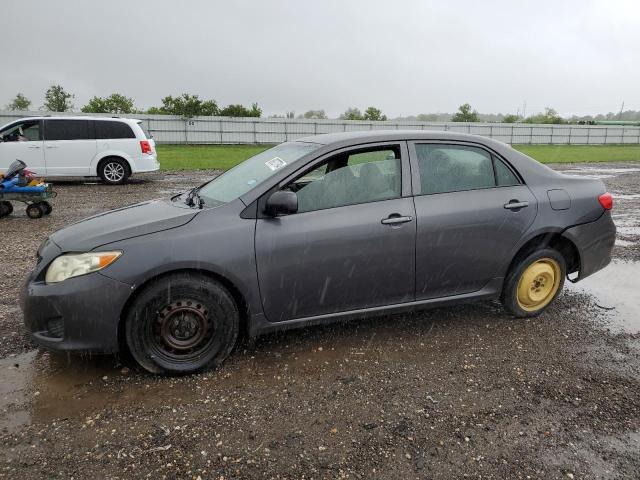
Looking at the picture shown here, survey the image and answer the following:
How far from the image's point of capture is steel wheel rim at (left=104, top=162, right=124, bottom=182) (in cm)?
1341

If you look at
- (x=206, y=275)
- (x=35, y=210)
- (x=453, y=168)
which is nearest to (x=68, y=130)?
(x=35, y=210)

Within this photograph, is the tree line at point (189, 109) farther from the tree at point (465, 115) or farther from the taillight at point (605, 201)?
the taillight at point (605, 201)

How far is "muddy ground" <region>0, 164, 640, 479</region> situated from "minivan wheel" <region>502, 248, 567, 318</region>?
0.13 m

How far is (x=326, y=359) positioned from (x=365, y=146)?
1600 mm

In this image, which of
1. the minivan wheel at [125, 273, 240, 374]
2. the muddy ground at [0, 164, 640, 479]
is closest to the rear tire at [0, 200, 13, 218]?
the muddy ground at [0, 164, 640, 479]

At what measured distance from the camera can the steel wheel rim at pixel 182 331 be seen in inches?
125

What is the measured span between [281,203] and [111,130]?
38.4 ft

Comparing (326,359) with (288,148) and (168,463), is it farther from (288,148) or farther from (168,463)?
(288,148)

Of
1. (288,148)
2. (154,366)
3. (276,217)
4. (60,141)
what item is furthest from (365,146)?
(60,141)

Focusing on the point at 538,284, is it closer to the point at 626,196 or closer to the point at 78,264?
the point at 78,264

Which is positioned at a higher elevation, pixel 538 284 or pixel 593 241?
pixel 593 241

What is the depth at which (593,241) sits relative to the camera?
4305 mm

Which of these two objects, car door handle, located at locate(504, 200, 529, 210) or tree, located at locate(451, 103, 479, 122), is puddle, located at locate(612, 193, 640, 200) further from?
tree, located at locate(451, 103, 479, 122)

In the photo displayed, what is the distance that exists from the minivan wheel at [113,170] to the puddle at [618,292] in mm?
11709
